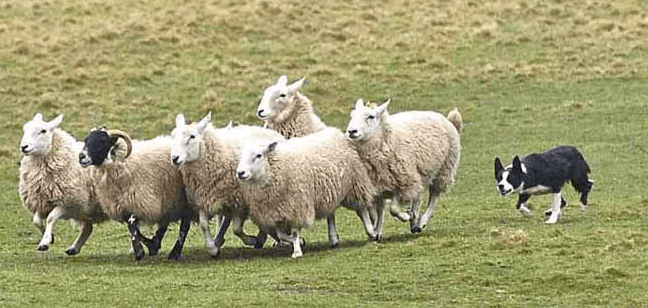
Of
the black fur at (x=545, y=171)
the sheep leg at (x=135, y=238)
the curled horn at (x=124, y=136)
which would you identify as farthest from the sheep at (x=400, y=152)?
the sheep leg at (x=135, y=238)

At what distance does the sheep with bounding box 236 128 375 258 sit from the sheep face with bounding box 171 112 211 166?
548mm

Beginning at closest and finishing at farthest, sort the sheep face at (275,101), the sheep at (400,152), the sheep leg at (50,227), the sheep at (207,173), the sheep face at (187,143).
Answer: the sheep face at (187,143)
the sheep at (207,173)
the sheep leg at (50,227)
the sheep at (400,152)
the sheep face at (275,101)

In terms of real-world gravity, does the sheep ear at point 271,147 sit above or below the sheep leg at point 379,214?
above

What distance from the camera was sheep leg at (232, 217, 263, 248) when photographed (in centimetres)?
1612

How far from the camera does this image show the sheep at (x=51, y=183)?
54.2 ft

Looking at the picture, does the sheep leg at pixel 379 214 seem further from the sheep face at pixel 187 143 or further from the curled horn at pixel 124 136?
the curled horn at pixel 124 136

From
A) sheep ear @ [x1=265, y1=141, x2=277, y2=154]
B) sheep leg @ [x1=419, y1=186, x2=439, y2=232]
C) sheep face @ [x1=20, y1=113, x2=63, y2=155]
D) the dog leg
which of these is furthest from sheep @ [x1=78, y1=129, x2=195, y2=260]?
the dog leg

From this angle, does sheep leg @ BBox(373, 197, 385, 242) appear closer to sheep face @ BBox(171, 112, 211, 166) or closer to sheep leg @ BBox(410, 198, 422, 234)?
sheep leg @ BBox(410, 198, 422, 234)

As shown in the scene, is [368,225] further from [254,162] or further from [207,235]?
[207,235]

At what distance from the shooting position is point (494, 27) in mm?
Answer: 36594

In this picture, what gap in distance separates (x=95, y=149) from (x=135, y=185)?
0.65 metres

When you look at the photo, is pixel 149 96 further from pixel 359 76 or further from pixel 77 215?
pixel 77 215

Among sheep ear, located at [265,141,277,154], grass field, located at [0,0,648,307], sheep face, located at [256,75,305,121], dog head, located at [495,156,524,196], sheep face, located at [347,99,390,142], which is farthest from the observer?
sheep face, located at [256,75,305,121]

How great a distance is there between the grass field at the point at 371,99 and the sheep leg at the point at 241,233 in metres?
0.31
